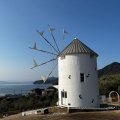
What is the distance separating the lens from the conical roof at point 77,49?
2791 cm

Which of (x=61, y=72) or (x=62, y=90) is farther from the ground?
(x=61, y=72)

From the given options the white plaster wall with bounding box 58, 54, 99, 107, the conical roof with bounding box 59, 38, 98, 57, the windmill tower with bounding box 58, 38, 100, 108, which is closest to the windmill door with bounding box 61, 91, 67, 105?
the windmill tower with bounding box 58, 38, 100, 108

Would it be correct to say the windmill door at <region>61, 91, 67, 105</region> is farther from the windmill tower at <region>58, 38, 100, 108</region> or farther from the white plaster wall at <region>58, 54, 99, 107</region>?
the white plaster wall at <region>58, 54, 99, 107</region>

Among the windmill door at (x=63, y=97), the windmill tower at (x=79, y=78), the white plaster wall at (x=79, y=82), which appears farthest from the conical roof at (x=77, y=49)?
the windmill door at (x=63, y=97)

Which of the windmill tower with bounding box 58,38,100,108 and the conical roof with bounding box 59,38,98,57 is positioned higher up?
the conical roof with bounding box 59,38,98,57

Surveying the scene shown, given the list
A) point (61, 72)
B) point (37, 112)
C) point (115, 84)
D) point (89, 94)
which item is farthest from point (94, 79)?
point (115, 84)

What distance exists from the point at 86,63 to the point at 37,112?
8419 millimetres

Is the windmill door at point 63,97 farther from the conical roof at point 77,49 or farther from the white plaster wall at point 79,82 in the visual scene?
the conical roof at point 77,49

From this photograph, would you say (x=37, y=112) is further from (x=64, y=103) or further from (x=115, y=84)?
(x=115, y=84)

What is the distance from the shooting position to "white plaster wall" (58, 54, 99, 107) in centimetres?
2722

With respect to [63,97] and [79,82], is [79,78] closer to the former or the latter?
[79,82]

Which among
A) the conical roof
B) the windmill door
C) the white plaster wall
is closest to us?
the white plaster wall

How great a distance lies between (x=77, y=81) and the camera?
2738 cm

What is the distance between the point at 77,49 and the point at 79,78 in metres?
3.72
